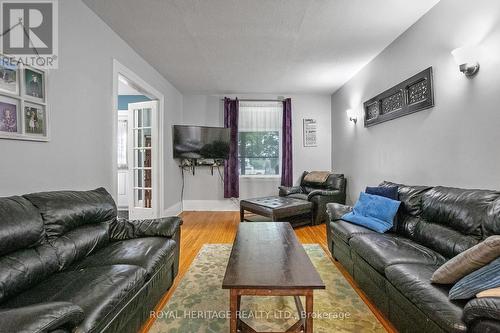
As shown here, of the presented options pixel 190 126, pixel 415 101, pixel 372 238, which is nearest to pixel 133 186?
pixel 190 126

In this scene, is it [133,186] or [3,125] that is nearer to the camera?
[3,125]

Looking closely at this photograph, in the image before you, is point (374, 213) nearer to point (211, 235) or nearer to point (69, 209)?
point (211, 235)

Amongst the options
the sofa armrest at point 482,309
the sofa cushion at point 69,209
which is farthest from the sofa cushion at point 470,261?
the sofa cushion at point 69,209

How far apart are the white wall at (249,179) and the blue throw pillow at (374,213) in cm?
281

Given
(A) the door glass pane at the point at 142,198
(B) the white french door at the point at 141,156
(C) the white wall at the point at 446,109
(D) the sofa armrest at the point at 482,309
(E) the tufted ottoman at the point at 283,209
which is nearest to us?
(D) the sofa armrest at the point at 482,309

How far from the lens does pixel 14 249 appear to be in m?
1.34

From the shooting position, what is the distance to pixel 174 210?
196 inches

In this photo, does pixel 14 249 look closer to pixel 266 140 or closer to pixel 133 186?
pixel 133 186

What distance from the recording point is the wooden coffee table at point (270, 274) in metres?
1.34

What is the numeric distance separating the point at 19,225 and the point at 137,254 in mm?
730

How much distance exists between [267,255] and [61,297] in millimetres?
1239

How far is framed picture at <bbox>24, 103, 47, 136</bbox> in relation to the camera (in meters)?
1.79

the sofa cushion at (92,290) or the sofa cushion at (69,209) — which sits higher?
the sofa cushion at (69,209)

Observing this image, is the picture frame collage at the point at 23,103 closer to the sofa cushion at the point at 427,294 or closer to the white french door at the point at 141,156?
the white french door at the point at 141,156
